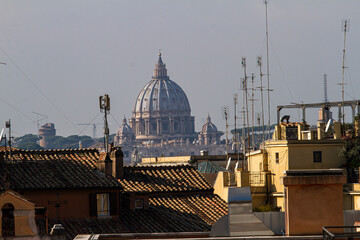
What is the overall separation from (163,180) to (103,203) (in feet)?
13.2

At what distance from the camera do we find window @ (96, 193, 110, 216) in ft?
77.0

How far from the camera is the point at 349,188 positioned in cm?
3259

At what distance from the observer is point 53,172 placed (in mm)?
23828

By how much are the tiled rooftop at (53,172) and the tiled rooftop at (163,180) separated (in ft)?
5.24

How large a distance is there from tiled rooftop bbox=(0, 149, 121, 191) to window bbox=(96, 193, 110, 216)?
1.02 feet

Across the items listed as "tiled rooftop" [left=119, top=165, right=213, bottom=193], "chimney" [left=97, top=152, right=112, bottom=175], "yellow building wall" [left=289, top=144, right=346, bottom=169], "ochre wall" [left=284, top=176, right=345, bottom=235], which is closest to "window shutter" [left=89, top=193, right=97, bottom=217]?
"chimney" [left=97, top=152, right=112, bottom=175]

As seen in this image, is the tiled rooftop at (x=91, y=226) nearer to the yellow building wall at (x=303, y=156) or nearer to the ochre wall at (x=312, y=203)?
the ochre wall at (x=312, y=203)

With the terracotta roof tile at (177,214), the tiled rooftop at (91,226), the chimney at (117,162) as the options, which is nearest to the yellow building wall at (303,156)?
the terracotta roof tile at (177,214)

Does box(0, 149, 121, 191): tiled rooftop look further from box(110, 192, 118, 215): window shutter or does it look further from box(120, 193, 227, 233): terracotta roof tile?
box(120, 193, 227, 233): terracotta roof tile

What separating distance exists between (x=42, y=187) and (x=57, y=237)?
459 centimetres

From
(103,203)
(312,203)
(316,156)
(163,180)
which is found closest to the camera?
(312,203)

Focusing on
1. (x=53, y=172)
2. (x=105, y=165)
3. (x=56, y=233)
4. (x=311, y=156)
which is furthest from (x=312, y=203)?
(x=311, y=156)

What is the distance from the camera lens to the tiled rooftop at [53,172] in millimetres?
23031

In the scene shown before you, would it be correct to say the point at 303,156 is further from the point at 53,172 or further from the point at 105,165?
the point at 53,172
